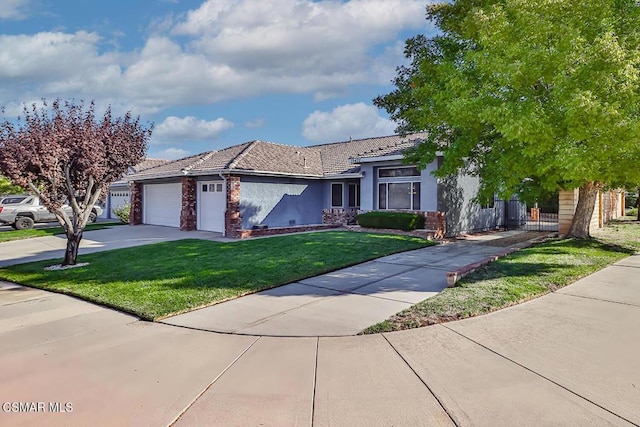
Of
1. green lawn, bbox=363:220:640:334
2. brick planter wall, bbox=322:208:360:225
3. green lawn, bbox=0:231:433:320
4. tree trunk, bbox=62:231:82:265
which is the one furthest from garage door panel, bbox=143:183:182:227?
green lawn, bbox=363:220:640:334

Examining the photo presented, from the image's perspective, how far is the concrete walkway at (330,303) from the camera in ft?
18.6

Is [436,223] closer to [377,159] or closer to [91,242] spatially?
[377,159]

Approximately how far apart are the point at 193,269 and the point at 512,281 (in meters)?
7.17

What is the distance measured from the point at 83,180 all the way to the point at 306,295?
311 inches

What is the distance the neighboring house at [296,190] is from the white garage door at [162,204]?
57 millimetres

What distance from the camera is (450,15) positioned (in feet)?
43.0

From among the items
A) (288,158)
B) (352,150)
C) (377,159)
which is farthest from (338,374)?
(352,150)

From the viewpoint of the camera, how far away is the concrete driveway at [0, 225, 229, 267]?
13250 millimetres

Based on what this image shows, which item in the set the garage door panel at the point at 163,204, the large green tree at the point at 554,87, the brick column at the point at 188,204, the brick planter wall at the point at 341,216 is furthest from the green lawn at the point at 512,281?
the garage door panel at the point at 163,204

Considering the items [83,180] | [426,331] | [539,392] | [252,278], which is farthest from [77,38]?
[539,392]

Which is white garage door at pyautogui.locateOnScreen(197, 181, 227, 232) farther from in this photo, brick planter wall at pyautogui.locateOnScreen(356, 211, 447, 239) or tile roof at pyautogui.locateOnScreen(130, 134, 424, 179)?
brick planter wall at pyautogui.locateOnScreen(356, 211, 447, 239)

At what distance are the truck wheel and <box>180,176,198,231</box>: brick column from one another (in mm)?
10017

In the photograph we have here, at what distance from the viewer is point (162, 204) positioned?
74.3 ft

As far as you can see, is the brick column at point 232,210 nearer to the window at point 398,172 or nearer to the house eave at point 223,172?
the house eave at point 223,172
